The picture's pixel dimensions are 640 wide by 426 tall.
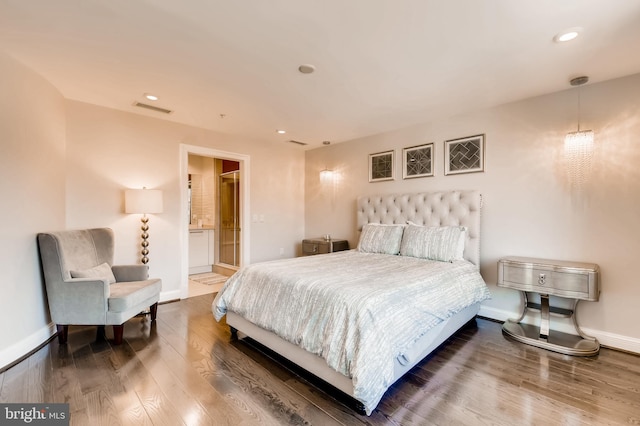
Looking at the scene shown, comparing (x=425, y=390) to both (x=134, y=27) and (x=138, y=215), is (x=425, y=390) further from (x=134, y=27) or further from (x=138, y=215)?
(x=138, y=215)

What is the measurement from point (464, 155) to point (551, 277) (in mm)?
1664

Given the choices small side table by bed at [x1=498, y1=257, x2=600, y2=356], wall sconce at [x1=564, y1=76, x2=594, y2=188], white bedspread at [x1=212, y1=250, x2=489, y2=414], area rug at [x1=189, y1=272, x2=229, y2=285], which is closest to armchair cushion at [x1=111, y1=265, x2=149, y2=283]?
white bedspread at [x1=212, y1=250, x2=489, y2=414]

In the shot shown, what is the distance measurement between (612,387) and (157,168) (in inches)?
198

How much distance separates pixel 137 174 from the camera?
3.76 m

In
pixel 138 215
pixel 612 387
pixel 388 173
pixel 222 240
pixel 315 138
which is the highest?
pixel 315 138

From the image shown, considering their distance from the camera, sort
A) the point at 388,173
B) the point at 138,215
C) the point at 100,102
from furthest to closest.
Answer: the point at 388,173, the point at 138,215, the point at 100,102

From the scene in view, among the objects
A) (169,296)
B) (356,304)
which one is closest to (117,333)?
(169,296)

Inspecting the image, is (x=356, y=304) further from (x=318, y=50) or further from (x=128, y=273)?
(x=128, y=273)

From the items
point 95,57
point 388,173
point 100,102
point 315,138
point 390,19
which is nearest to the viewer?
point 390,19

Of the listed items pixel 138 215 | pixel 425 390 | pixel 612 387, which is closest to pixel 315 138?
pixel 138 215

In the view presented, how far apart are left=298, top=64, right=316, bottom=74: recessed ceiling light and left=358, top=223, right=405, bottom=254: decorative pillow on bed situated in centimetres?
217

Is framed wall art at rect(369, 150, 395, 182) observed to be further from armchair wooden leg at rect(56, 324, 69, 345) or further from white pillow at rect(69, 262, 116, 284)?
armchair wooden leg at rect(56, 324, 69, 345)

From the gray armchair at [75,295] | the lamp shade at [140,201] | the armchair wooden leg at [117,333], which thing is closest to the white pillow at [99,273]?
the gray armchair at [75,295]

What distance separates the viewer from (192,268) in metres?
5.82
